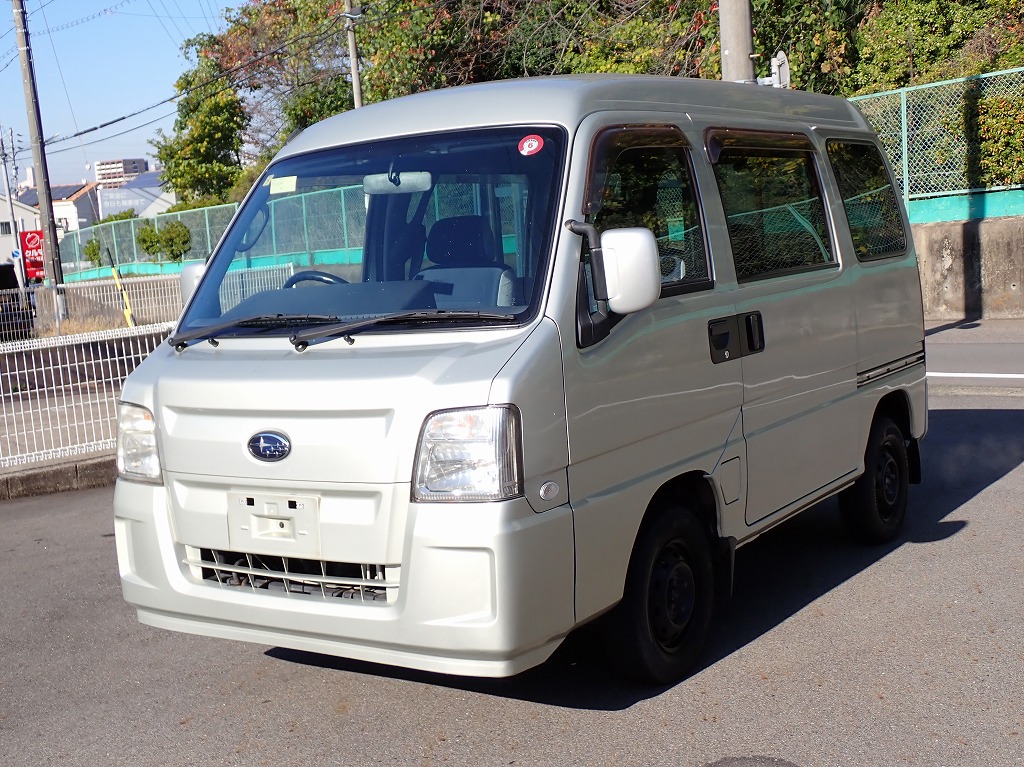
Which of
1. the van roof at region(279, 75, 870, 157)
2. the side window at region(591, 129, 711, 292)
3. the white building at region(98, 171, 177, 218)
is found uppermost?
the white building at region(98, 171, 177, 218)

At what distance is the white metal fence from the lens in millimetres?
8617

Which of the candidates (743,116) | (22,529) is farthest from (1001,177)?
(22,529)

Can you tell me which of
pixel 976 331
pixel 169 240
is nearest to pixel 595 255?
pixel 976 331

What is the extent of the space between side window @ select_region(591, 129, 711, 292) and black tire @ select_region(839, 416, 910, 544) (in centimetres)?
193

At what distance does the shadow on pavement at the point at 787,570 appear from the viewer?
4.44 metres

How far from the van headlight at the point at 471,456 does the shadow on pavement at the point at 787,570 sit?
1105 mm

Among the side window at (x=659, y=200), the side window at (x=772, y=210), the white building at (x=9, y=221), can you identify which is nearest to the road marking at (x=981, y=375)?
the side window at (x=772, y=210)

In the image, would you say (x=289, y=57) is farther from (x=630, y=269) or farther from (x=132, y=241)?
(x=630, y=269)

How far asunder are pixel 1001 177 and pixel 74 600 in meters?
13.9

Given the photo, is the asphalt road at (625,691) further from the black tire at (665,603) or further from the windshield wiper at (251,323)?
the windshield wiper at (251,323)

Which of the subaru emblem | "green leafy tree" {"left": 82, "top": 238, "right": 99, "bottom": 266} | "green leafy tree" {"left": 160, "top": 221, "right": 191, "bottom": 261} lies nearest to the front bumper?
the subaru emblem

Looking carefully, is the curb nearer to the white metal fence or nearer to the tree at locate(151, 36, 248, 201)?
the white metal fence

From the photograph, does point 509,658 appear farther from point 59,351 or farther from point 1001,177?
point 1001,177

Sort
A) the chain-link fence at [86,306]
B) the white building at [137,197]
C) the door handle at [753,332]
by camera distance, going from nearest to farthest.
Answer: the door handle at [753,332], the chain-link fence at [86,306], the white building at [137,197]
